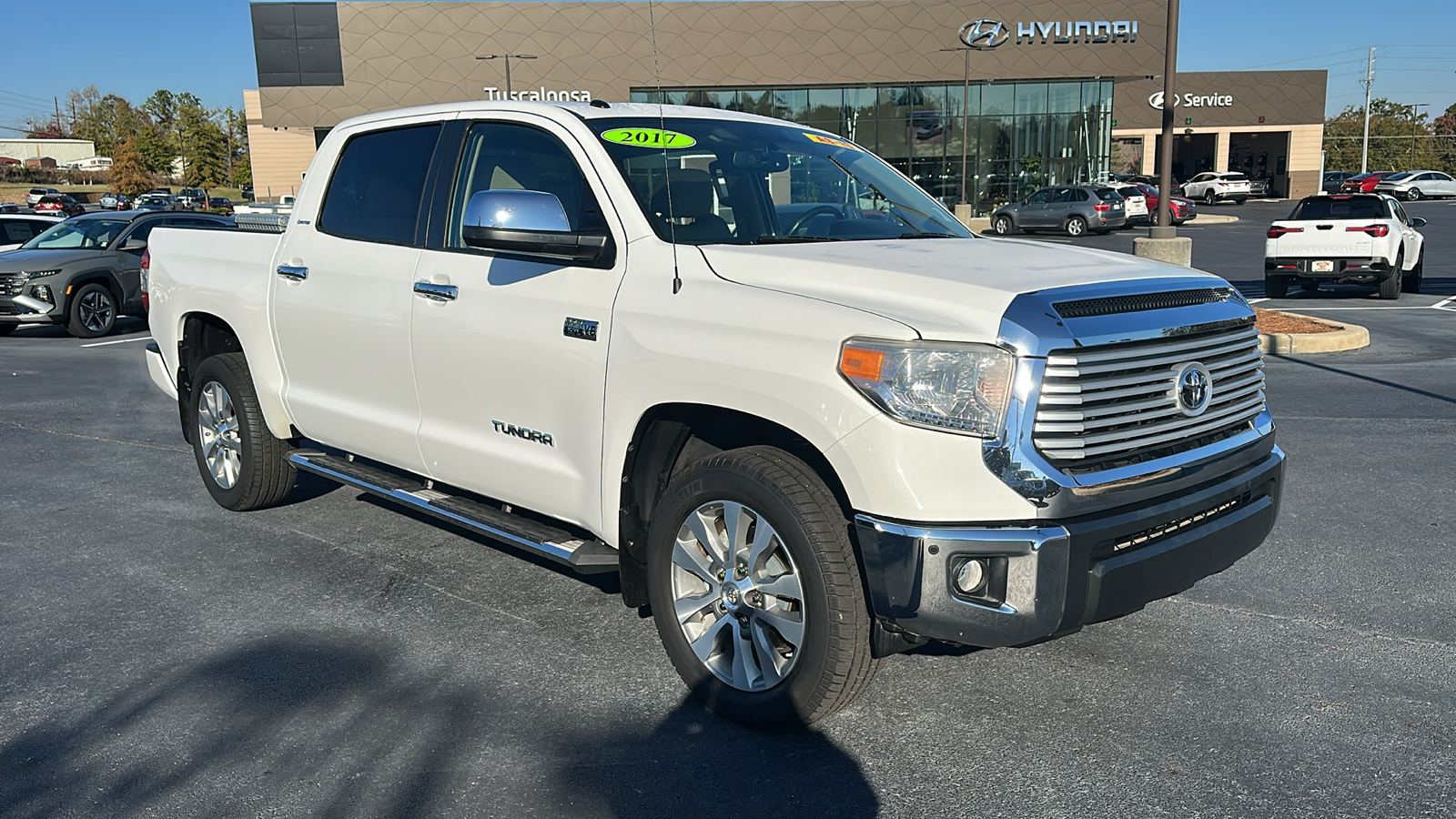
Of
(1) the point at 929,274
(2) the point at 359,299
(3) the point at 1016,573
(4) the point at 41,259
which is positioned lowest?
(3) the point at 1016,573

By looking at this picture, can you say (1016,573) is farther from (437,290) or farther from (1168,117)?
(1168,117)

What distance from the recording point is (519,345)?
4.34 metres

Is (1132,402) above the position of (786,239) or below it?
below

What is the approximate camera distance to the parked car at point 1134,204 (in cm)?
4116

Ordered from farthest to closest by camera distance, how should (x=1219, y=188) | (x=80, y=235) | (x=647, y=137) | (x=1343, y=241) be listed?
(x=1219, y=188)
(x=80, y=235)
(x=1343, y=241)
(x=647, y=137)

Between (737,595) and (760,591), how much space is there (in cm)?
11

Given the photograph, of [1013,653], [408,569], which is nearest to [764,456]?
[1013,653]

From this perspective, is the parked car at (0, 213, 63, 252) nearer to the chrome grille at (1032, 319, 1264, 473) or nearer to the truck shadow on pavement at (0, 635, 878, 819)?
the truck shadow on pavement at (0, 635, 878, 819)

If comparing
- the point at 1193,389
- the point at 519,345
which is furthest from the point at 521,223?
the point at 1193,389

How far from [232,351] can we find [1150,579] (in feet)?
16.3

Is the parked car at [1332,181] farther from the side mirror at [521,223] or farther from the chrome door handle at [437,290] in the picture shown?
the side mirror at [521,223]

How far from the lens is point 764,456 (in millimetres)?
3590

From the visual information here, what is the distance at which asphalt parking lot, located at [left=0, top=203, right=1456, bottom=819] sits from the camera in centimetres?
334

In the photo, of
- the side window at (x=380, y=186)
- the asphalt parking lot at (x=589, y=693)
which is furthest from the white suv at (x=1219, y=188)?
the side window at (x=380, y=186)
